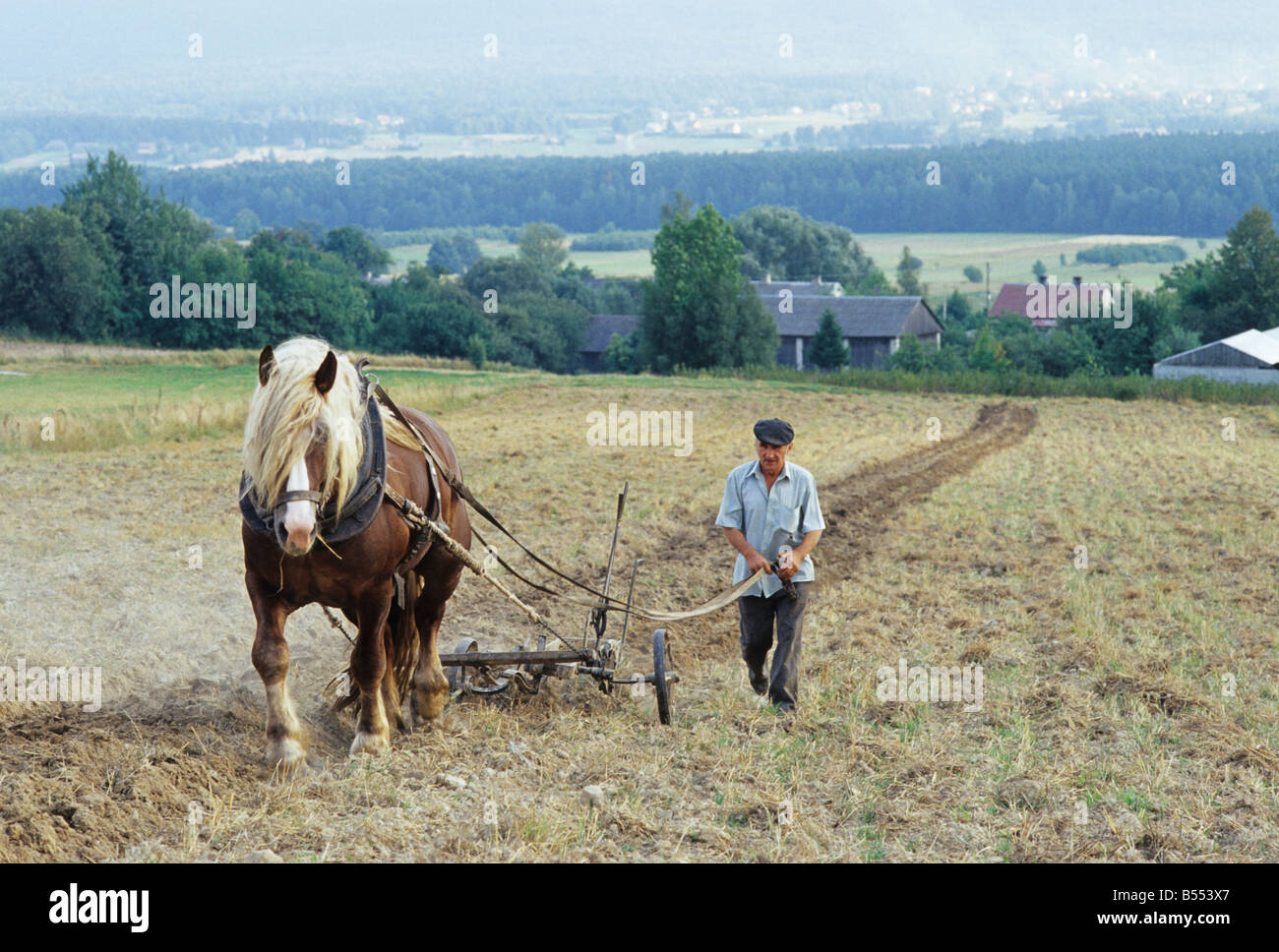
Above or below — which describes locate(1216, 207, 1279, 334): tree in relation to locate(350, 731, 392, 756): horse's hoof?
above

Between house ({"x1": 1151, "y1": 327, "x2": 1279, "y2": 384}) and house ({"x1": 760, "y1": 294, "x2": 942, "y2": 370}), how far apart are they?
22.1 meters

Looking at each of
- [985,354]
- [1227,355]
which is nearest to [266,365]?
[1227,355]

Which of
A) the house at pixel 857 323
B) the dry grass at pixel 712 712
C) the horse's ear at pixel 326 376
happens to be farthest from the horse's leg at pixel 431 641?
the house at pixel 857 323

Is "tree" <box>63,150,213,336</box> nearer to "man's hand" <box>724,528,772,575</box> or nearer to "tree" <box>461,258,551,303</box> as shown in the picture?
"tree" <box>461,258,551,303</box>

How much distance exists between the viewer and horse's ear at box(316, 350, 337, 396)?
5754 mm

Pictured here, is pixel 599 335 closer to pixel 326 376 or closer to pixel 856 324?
pixel 856 324

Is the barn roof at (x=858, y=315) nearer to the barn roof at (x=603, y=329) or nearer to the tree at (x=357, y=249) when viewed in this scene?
the barn roof at (x=603, y=329)

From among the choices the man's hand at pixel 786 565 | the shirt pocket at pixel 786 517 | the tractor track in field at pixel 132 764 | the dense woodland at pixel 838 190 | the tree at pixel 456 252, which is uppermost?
the dense woodland at pixel 838 190

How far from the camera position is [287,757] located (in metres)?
6.12

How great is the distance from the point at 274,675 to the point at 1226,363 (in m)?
54.3

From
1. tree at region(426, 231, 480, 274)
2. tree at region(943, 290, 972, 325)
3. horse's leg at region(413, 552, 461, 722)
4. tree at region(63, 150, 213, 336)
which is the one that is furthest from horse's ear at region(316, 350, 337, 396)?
tree at region(426, 231, 480, 274)

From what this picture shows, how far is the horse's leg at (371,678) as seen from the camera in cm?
646

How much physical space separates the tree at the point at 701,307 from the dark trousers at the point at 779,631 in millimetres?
54036

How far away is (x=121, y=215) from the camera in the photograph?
63219 mm
